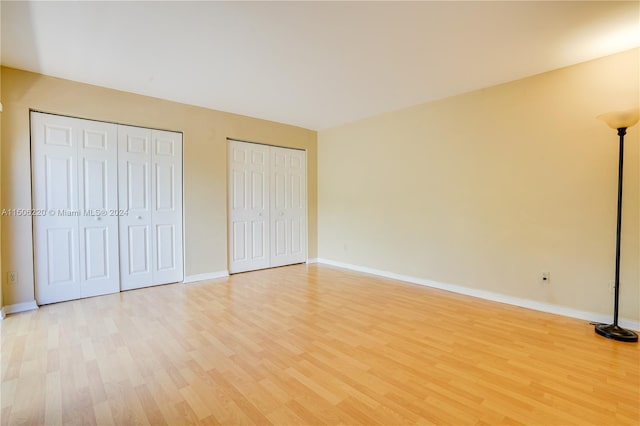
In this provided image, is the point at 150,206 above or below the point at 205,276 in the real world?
above

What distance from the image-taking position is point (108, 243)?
377 cm

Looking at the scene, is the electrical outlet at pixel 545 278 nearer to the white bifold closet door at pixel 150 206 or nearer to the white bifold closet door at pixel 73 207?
the white bifold closet door at pixel 150 206

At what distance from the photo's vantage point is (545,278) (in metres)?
3.18

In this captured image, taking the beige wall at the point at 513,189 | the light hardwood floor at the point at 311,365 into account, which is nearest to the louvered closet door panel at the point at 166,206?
the light hardwood floor at the point at 311,365

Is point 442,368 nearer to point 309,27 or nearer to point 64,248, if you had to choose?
point 309,27

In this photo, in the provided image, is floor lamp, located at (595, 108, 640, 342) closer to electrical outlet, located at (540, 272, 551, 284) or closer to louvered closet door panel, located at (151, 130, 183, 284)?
electrical outlet, located at (540, 272, 551, 284)

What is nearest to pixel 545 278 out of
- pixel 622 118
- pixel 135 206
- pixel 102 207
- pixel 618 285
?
pixel 618 285

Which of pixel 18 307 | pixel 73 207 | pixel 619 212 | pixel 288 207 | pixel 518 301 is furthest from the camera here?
pixel 288 207

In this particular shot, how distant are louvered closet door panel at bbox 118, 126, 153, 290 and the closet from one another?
0.01 meters

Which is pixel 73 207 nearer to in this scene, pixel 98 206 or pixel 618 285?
pixel 98 206

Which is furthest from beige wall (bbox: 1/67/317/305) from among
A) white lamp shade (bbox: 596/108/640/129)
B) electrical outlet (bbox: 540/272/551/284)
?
white lamp shade (bbox: 596/108/640/129)

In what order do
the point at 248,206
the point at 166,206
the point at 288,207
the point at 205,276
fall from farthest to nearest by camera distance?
1. the point at 288,207
2. the point at 248,206
3. the point at 205,276
4. the point at 166,206

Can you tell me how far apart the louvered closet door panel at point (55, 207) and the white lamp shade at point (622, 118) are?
561 centimetres

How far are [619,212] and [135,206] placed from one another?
540 centimetres
